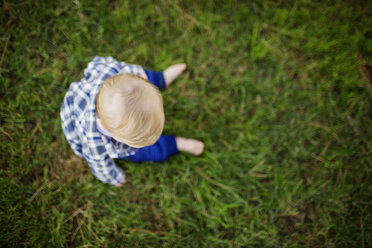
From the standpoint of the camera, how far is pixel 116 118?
94 cm

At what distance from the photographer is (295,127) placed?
1695mm

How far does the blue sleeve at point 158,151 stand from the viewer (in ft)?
4.75

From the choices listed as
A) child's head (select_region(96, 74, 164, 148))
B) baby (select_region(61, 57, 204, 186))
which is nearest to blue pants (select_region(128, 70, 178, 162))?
baby (select_region(61, 57, 204, 186))

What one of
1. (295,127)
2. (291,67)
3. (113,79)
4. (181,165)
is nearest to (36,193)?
(181,165)

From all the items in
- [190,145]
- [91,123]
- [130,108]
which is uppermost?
[130,108]

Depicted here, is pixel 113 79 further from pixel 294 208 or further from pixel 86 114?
pixel 294 208

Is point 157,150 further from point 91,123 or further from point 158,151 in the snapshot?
point 91,123

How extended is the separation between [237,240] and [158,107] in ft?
3.76

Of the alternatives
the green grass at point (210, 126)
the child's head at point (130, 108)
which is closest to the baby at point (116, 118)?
the child's head at point (130, 108)

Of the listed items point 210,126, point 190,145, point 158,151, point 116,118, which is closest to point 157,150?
point 158,151

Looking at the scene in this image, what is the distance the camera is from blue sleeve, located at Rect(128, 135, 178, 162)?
1448mm

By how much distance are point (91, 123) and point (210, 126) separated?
2.85 feet

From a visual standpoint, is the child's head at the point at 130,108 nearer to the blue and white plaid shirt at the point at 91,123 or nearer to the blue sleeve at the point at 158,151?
the blue and white plaid shirt at the point at 91,123

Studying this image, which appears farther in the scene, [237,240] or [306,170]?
[306,170]
